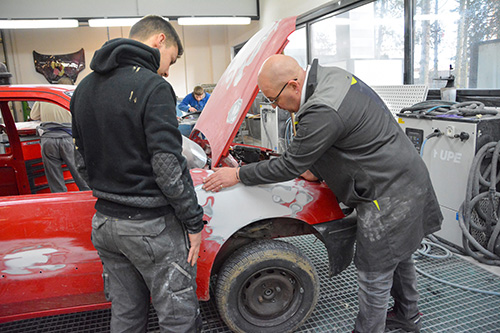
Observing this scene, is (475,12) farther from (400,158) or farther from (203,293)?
(203,293)

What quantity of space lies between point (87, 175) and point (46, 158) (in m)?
2.33

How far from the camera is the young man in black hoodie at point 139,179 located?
1.36 m

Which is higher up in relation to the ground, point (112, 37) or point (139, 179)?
point (112, 37)

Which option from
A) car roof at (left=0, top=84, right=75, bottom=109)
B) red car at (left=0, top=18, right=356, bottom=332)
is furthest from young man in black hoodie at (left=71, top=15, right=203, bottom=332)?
car roof at (left=0, top=84, right=75, bottom=109)

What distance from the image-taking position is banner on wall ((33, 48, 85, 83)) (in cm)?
1274

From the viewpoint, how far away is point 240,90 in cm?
213

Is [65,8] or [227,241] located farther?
[65,8]

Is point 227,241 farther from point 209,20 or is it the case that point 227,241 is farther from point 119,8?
point 119,8

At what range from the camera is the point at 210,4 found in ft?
34.3

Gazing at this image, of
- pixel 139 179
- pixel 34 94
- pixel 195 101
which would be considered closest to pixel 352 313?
pixel 139 179

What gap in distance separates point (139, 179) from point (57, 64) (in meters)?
13.5

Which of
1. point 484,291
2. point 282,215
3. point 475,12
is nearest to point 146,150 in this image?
point 282,215

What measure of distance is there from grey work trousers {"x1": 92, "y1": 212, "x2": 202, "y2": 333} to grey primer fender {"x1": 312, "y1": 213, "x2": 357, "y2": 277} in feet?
2.90

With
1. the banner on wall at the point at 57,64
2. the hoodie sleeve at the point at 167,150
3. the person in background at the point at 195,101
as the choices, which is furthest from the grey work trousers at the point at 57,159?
the banner on wall at the point at 57,64
